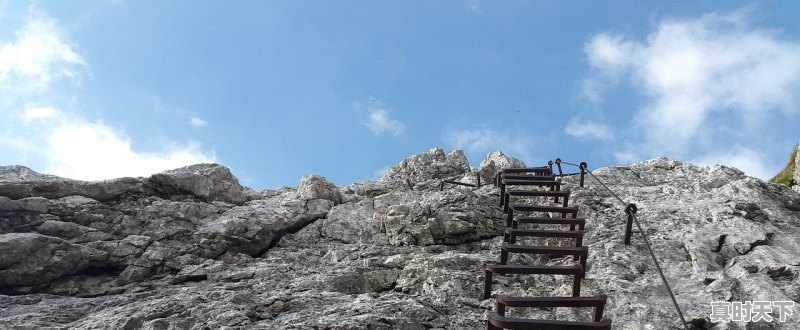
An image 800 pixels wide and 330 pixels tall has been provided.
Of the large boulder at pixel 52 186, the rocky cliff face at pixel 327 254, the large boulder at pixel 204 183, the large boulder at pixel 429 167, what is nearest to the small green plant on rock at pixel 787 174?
the rocky cliff face at pixel 327 254

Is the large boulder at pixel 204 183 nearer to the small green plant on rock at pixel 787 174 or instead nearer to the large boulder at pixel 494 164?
the large boulder at pixel 494 164

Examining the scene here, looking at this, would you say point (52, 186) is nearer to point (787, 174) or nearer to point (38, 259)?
point (38, 259)

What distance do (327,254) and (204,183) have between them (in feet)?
17.4

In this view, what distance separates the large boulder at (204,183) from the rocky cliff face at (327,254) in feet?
0.15

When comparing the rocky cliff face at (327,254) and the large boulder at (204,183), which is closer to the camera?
the rocky cliff face at (327,254)

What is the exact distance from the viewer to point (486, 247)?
493 inches

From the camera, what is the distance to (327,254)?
12789 mm

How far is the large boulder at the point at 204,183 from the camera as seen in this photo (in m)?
15.5

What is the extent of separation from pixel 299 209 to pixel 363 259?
4.24 m

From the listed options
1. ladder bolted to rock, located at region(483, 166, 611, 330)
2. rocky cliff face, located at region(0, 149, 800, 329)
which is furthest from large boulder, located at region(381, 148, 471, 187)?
ladder bolted to rock, located at region(483, 166, 611, 330)

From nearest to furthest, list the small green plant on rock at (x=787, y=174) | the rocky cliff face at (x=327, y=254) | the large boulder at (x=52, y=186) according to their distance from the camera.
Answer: the rocky cliff face at (x=327, y=254) < the large boulder at (x=52, y=186) < the small green plant on rock at (x=787, y=174)

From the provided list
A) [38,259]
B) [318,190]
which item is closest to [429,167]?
[318,190]

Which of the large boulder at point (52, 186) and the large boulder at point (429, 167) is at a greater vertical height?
the large boulder at point (429, 167)

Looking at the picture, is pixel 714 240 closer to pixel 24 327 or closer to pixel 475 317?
pixel 475 317
